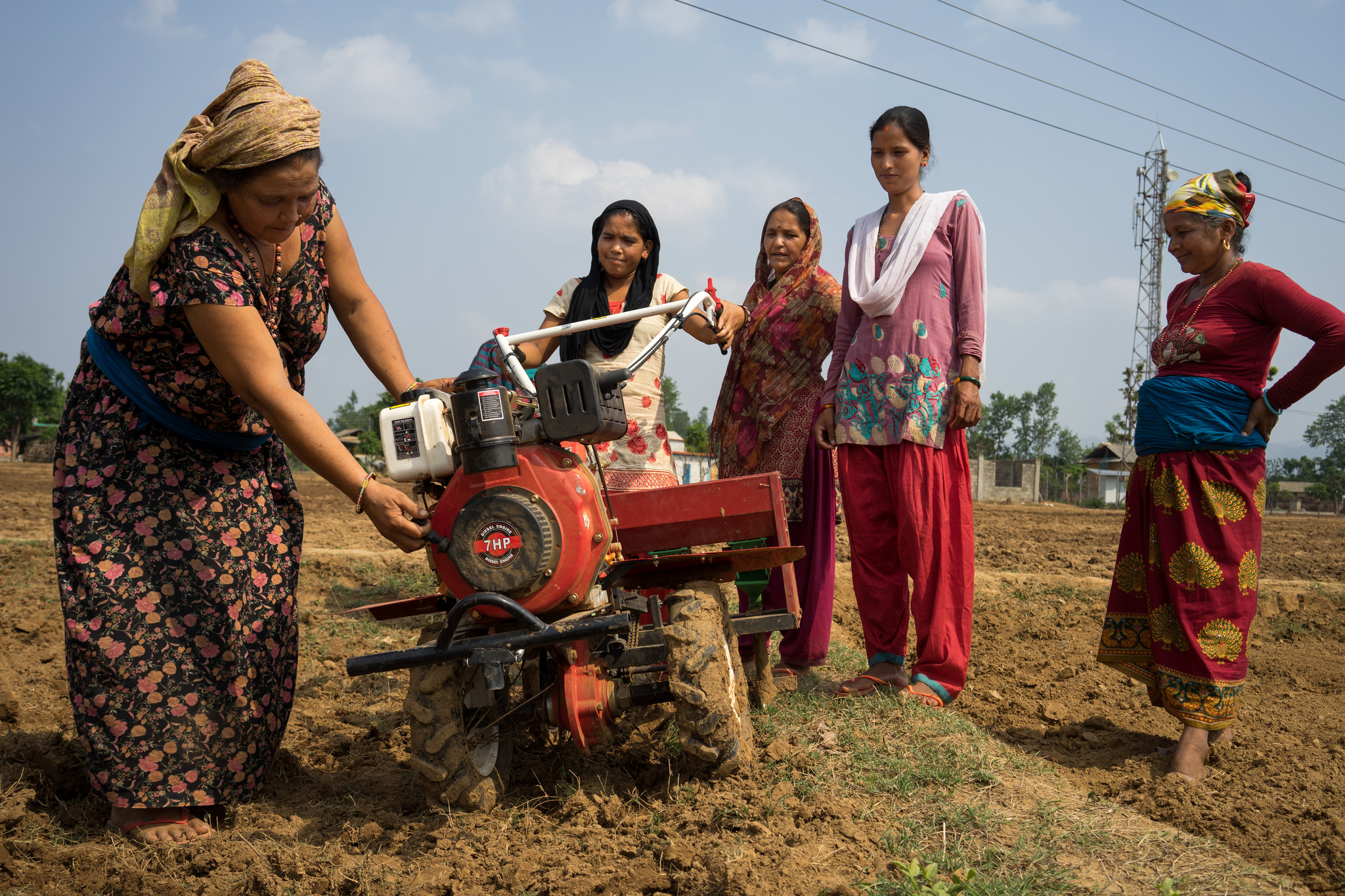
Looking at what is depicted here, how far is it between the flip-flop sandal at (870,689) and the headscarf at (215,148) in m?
2.79

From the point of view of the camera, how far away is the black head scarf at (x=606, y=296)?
3863 millimetres

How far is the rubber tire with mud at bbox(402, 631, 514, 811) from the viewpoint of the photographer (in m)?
2.46

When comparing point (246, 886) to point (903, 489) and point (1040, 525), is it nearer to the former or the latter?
point (903, 489)

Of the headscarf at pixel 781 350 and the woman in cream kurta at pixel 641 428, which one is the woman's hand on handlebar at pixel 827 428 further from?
the woman in cream kurta at pixel 641 428

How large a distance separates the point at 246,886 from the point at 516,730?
0.81 meters

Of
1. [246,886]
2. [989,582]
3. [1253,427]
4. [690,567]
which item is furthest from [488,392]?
[989,582]

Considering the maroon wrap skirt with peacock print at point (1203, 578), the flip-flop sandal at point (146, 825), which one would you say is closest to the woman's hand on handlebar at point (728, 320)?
the maroon wrap skirt with peacock print at point (1203, 578)

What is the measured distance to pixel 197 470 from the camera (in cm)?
A: 273

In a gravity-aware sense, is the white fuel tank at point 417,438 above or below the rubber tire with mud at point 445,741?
above

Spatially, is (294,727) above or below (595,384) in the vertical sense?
below

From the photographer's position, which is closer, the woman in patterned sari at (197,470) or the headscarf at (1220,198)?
the woman in patterned sari at (197,470)

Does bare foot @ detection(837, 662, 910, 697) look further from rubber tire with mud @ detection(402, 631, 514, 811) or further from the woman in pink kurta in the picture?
rubber tire with mud @ detection(402, 631, 514, 811)

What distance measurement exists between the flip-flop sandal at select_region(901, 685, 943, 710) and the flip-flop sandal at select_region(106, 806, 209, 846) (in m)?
2.50

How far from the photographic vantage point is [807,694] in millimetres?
3646
